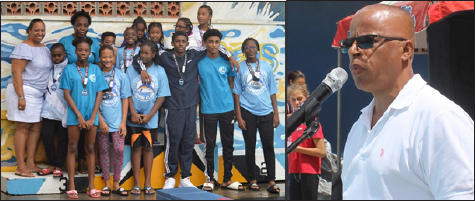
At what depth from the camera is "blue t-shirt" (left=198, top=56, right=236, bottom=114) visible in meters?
5.79

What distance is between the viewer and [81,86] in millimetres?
5234

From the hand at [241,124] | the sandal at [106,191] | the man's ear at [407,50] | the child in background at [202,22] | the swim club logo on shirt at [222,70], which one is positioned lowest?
the sandal at [106,191]

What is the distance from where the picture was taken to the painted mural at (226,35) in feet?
17.7

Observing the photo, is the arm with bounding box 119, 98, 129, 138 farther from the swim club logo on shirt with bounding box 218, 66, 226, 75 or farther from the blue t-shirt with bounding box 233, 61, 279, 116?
the blue t-shirt with bounding box 233, 61, 279, 116

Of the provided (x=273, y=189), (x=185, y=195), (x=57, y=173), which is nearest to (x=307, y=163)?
(x=185, y=195)

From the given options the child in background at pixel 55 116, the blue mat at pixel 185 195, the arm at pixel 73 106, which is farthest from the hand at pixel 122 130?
the blue mat at pixel 185 195

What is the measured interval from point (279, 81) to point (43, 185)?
243 centimetres

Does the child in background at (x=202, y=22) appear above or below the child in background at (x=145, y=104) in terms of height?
above

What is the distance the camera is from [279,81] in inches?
244

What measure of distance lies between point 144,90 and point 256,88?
3.49 feet

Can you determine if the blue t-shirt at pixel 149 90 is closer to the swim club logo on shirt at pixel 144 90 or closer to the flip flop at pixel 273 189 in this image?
the swim club logo on shirt at pixel 144 90

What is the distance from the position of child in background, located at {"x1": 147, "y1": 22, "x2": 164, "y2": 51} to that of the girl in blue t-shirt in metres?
0.57

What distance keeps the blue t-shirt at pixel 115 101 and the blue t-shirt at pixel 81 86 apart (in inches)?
6.0

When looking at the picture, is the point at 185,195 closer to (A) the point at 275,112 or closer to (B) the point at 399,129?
(B) the point at 399,129
